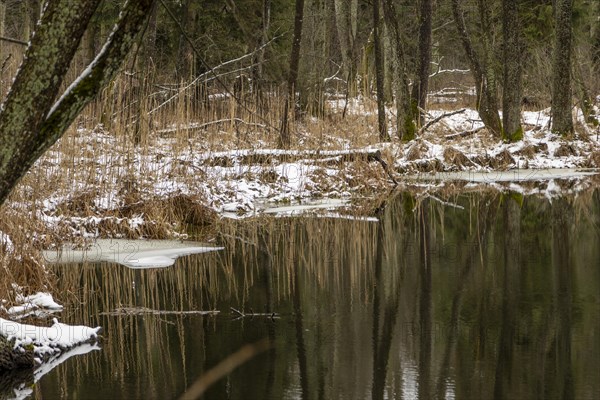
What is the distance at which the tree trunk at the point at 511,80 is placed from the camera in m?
15.5

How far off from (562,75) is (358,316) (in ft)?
37.2

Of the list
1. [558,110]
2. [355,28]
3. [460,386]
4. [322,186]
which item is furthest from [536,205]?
[355,28]

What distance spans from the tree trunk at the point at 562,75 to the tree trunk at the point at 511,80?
0.66 m

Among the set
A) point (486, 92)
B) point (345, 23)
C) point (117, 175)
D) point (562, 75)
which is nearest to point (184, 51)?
point (486, 92)

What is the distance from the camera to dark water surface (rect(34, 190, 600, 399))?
469 cm

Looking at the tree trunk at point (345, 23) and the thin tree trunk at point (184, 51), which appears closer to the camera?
the thin tree trunk at point (184, 51)

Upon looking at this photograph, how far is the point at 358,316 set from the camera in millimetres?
6055

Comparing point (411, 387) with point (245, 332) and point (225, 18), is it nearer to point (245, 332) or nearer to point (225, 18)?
point (245, 332)

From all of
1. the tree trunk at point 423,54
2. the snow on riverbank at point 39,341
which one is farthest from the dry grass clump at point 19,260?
the tree trunk at point 423,54

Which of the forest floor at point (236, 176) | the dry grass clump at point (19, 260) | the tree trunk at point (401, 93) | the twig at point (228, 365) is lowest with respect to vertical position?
the twig at point (228, 365)

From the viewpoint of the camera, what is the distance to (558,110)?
51.6 feet

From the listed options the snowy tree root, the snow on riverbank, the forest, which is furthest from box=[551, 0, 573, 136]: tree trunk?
the snowy tree root

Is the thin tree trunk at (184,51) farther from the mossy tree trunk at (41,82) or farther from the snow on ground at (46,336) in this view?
the mossy tree trunk at (41,82)

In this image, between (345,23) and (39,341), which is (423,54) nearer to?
(345,23)
